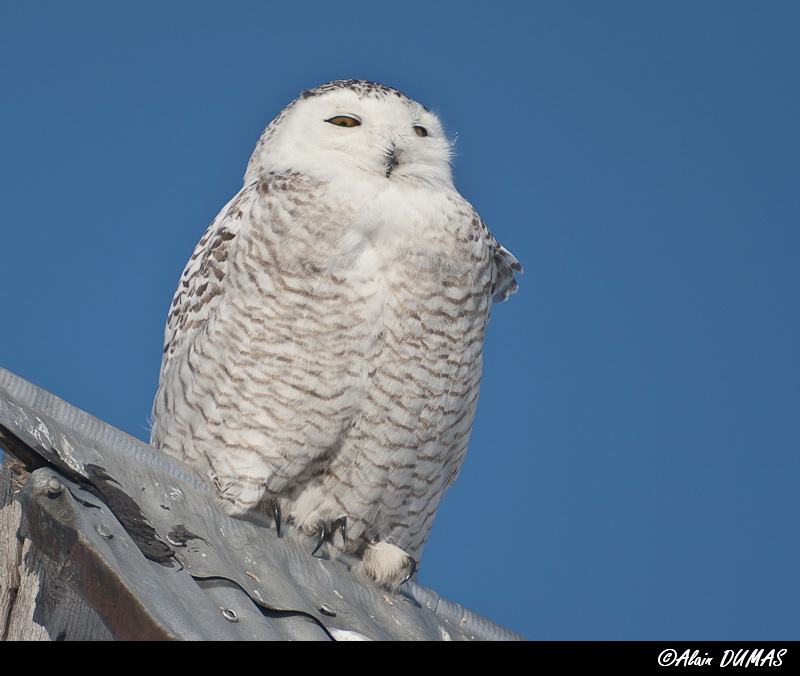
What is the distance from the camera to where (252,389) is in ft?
11.2

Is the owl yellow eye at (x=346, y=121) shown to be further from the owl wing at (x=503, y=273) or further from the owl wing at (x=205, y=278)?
the owl wing at (x=503, y=273)

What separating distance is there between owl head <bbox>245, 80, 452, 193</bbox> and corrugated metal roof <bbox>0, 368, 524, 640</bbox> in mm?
1233

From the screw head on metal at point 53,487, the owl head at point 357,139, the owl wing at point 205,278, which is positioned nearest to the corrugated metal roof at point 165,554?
the screw head on metal at point 53,487

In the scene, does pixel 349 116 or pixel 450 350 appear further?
pixel 349 116

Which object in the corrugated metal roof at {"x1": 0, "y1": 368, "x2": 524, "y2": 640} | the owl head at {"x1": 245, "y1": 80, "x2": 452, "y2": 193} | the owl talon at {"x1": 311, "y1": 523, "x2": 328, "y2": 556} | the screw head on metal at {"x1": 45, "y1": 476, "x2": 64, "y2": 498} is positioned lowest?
the owl talon at {"x1": 311, "y1": 523, "x2": 328, "y2": 556}

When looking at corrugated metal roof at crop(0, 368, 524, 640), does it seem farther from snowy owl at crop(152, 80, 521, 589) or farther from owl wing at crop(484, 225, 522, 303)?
owl wing at crop(484, 225, 522, 303)

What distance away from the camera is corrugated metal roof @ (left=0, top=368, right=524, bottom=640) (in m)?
2.06

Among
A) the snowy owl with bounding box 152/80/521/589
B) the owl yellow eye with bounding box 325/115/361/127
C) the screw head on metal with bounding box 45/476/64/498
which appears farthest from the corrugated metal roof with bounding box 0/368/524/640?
the owl yellow eye with bounding box 325/115/361/127

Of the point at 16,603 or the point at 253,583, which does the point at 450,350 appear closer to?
the point at 253,583

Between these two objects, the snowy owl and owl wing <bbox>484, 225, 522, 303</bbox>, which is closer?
the snowy owl
